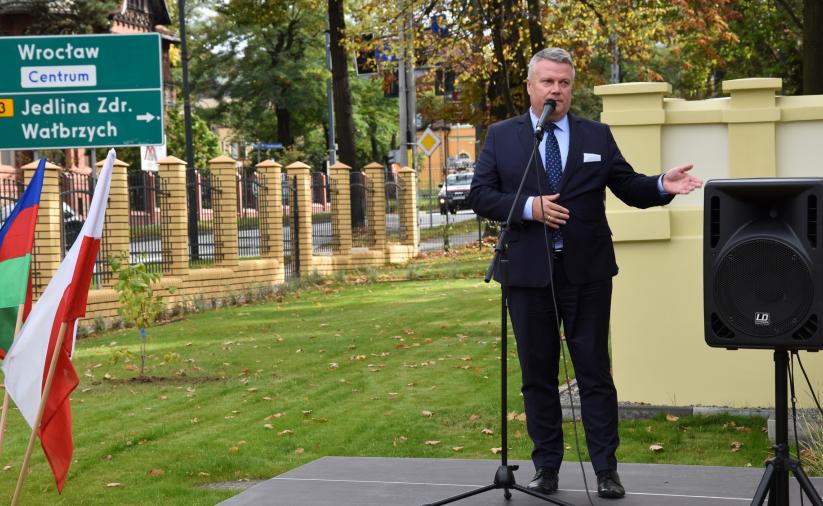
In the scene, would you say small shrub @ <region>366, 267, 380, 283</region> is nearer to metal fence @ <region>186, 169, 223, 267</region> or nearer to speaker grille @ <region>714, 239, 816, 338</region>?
metal fence @ <region>186, 169, 223, 267</region>

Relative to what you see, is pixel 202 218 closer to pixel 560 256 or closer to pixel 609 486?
pixel 560 256

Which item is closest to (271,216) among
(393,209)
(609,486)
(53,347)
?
(393,209)

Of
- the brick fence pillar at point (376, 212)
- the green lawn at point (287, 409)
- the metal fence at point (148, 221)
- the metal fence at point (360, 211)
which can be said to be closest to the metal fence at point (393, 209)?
the brick fence pillar at point (376, 212)

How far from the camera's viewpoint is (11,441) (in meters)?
9.98

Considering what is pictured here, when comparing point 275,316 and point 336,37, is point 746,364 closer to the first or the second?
point 275,316

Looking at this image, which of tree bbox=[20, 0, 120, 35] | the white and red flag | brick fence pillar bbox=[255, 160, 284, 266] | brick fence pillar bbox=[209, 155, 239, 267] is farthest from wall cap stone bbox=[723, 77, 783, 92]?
tree bbox=[20, 0, 120, 35]

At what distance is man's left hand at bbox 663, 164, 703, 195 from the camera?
6.28 m

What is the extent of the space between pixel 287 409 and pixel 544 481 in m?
4.72

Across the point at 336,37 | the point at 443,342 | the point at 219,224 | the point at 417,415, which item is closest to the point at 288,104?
the point at 336,37

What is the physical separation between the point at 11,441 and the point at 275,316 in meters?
8.92

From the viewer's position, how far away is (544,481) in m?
6.52

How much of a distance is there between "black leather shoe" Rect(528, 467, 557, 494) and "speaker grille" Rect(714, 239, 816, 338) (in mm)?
1595

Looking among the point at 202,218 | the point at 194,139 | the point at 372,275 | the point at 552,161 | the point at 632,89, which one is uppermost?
the point at 194,139

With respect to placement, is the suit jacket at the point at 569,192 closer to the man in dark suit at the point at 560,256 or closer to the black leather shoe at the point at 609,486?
the man in dark suit at the point at 560,256
